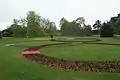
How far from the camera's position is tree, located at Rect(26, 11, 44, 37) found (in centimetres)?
8350

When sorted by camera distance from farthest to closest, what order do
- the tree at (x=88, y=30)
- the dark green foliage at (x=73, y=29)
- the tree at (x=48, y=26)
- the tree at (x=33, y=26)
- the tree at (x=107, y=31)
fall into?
the tree at (x=48, y=26) < the tree at (x=88, y=30) < the dark green foliage at (x=73, y=29) < the tree at (x=33, y=26) < the tree at (x=107, y=31)

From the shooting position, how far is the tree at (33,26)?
8350cm

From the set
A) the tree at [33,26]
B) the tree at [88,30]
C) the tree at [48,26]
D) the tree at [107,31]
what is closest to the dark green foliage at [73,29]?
the tree at [88,30]

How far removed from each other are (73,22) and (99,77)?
90.4 m

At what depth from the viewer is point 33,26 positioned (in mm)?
83875

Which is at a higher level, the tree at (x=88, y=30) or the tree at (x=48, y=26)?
the tree at (x=48, y=26)

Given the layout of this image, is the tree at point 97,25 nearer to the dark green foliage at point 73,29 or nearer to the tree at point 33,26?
the dark green foliage at point 73,29

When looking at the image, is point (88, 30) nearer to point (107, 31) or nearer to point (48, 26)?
point (48, 26)

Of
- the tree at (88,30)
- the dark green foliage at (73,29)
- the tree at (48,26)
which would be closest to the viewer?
the dark green foliage at (73,29)

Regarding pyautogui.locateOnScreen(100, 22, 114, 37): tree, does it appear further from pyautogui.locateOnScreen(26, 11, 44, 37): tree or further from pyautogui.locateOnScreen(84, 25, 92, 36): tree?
pyautogui.locateOnScreen(84, 25, 92, 36): tree

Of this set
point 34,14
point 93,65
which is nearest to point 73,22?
point 34,14

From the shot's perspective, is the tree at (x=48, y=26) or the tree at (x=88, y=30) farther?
the tree at (x=48, y=26)

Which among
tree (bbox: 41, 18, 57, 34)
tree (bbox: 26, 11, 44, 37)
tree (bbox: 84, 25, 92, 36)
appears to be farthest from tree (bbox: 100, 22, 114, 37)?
tree (bbox: 41, 18, 57, 34)

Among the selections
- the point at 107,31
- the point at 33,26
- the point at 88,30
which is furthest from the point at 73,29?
the point at 107,31
